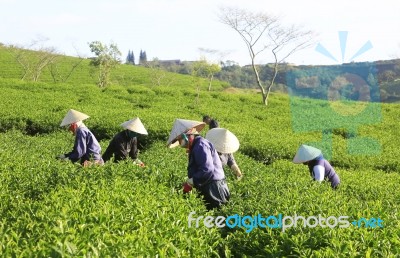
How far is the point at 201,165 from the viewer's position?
5074mm

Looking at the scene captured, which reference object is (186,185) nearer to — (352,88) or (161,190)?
(161,190)

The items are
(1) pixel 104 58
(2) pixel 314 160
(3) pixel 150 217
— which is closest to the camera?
(3) pixel 150 217

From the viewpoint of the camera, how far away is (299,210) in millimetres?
4516

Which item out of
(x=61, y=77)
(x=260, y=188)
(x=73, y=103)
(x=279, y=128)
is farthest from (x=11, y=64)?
(x=260, y=188)

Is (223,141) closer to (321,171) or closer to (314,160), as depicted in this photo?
(314,160)

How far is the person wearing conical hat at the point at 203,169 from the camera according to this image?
200 inches

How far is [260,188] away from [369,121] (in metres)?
16.7

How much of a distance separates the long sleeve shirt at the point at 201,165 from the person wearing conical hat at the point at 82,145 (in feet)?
7.71

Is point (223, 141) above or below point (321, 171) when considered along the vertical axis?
above

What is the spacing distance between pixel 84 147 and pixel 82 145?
47 millimetres

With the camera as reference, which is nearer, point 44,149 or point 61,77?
point 44,149

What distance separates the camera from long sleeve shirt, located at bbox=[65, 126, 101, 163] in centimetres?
710

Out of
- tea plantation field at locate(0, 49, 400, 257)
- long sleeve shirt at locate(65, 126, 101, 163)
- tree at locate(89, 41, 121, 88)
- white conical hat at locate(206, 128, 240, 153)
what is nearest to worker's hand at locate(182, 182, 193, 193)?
tea plantation field at locate(0, 49, 400, 257)

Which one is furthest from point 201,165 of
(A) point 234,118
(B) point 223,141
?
(A) point 234,118
